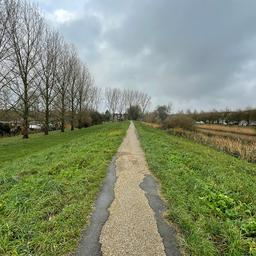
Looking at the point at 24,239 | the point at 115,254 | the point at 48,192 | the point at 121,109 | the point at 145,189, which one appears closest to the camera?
the point at 115,254

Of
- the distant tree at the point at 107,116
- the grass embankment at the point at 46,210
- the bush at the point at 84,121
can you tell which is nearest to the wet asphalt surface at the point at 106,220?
the grass embankment at the point at 46,210

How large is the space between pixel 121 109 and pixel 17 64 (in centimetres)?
8116

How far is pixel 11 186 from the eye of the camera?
25.0 feet

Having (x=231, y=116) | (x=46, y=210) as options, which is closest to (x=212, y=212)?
(x=46, y=210)

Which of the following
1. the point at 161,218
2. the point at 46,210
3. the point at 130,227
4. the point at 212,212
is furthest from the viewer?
A: the point at 212,212

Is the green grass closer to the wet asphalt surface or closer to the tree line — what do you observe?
the wet asphalt surface

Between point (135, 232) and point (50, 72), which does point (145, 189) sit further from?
point (50, 72)

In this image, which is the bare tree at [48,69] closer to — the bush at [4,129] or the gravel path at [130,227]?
the bush at [4,129]

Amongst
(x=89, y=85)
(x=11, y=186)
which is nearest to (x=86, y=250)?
(x=11, y=186)

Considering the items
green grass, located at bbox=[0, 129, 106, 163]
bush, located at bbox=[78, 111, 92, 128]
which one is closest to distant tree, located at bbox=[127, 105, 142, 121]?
bush, located at bbox=[78, 111, 92, 128]

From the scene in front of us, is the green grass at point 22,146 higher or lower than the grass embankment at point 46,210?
lower

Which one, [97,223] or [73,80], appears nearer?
[97,223]

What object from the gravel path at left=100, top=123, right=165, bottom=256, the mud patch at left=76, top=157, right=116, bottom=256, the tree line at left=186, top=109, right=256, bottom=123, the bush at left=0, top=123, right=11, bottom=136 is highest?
the tree line at left=186, top=109, right=256, bottom=123

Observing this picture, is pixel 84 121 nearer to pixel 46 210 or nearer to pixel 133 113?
pixel 46 210
